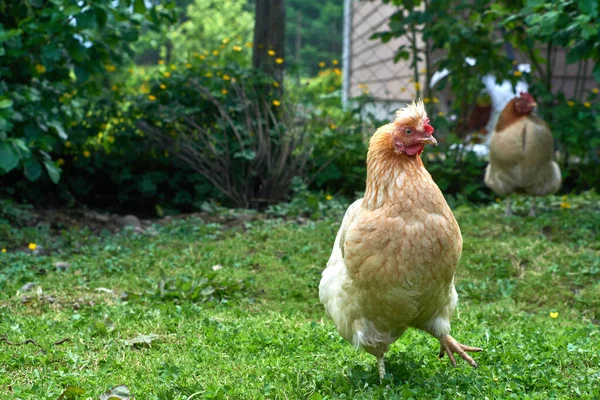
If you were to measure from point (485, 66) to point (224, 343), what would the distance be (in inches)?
224

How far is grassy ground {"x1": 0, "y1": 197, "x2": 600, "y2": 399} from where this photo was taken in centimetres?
307

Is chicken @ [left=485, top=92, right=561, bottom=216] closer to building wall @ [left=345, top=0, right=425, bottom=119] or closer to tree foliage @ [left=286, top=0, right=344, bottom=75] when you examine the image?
building wall @ [left=345, top=0, right=425, bottom=119]

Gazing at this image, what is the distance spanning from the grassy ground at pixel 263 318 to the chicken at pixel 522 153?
1.34 ft

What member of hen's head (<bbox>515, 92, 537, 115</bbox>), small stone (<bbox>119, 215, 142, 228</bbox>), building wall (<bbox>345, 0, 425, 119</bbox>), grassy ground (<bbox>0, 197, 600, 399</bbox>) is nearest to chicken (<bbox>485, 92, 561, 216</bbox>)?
hen's head (<bbox>515, 92, 537, 115</bbox>)

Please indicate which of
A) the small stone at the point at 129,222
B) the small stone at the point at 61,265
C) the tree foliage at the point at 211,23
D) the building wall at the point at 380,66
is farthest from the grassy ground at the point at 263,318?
the tree foliage at the point at 211,23

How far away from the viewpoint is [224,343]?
12.0ft

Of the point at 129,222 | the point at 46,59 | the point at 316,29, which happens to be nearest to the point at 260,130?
the point at 129,222

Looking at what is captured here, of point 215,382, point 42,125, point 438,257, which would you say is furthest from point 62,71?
point 438,257

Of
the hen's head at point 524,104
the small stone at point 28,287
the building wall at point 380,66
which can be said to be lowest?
the small stone at point 28,287

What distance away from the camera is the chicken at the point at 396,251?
283cm

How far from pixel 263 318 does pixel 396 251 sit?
1.62 m

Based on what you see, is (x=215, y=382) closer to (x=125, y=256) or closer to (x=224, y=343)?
(x=224, y=343)

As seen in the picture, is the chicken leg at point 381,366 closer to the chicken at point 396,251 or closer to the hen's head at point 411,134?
the chicken at point 396,251

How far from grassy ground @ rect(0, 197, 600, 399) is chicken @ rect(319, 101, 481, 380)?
0.92 feet
